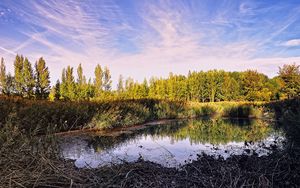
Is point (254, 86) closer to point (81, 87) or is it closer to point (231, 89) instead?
point (231, 89)

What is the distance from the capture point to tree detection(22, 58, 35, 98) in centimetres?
2870

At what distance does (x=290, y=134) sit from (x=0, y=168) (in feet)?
12.9

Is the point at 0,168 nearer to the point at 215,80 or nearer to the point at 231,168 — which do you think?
the point at 231,168

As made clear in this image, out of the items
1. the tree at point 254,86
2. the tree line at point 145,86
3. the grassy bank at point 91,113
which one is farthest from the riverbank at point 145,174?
the tree at point 254,86

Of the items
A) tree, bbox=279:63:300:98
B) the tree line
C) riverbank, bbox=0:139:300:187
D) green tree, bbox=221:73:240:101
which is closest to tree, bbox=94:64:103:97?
the tree line

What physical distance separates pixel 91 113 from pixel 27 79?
2154 cm

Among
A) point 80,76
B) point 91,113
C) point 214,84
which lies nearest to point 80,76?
point 80,76

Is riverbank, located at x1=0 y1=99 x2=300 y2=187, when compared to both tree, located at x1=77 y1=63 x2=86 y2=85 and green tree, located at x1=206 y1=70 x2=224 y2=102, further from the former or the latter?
green tree, located at x1=206 y1=70 x2=224 y2=102

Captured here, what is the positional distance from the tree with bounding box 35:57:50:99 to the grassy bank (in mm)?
18127

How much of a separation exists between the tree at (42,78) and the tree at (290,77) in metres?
23.9

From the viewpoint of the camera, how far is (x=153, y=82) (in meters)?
43.6

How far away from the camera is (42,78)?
98.3 feet

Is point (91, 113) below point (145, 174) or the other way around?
the other way around

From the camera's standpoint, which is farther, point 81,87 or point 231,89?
point 231,89
